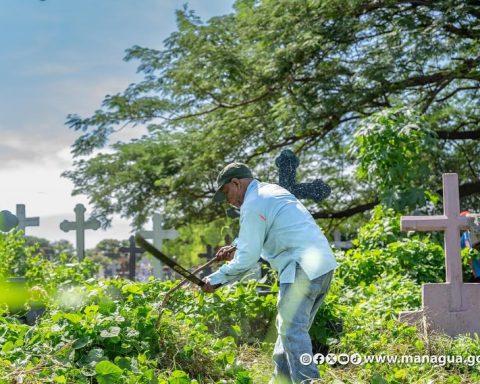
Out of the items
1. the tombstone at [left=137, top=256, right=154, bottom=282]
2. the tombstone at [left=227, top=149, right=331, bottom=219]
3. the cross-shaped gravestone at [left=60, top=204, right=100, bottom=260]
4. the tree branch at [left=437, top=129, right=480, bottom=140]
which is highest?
the tree branch at [left=437, top=129, right=480, bottom=140]

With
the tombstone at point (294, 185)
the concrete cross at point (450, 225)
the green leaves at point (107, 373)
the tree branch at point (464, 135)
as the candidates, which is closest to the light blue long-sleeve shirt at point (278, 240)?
the green leaves at point (107, 373)

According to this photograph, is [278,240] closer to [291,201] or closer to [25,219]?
[291,201]

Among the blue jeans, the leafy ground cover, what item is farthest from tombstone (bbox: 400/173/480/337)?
Answer: the blue jeans

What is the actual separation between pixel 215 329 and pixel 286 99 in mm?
7738

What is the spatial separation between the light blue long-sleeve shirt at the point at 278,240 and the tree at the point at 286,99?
6.05m

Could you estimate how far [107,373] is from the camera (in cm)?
339

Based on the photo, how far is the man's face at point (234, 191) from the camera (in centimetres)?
457

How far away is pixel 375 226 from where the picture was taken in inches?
322

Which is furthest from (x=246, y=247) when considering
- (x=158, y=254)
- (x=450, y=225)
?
(x=450, y=225)

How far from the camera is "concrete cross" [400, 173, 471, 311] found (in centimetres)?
621

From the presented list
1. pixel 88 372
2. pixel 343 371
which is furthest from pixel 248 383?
pixel 343 371

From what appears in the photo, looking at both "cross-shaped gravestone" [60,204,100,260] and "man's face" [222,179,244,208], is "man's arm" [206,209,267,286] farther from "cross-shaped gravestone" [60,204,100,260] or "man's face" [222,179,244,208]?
"cross-shaped gravestone" [60,204,100,260]

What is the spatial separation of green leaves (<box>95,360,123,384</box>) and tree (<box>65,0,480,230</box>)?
7413mm

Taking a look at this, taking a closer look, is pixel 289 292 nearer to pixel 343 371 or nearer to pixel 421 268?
pixel 343 371
